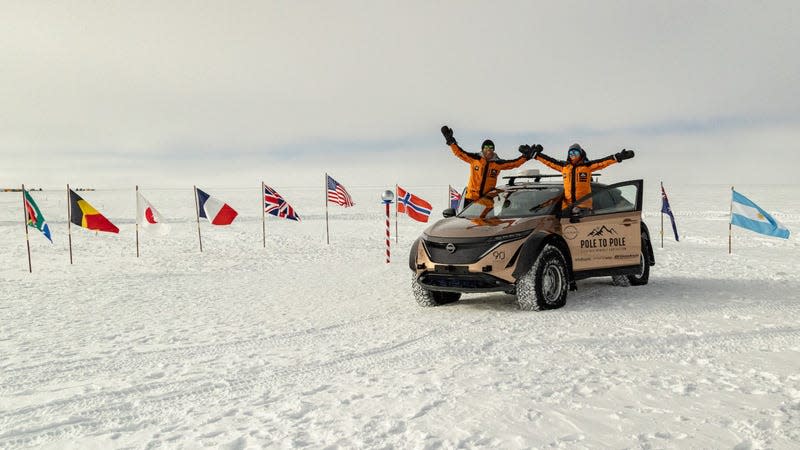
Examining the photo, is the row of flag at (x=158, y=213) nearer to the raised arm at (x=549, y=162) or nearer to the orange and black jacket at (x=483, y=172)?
the orange and black jacket at (x=483, y=172)

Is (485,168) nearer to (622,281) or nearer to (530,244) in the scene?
(530,244)

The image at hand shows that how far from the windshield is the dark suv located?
0.05 feet

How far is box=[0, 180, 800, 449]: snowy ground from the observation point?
3.71 metres

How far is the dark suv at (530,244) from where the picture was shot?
24.1 ft

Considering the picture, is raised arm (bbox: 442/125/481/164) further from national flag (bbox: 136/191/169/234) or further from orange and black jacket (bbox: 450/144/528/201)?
national flag (bbox: 136/191/169/234)

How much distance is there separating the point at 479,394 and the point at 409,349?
5.24 feet

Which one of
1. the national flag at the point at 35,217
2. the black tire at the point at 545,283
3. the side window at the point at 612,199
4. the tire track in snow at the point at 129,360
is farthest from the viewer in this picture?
the national flag at the point at 35,217

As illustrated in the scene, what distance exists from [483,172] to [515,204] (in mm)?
1278

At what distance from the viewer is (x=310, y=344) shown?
20.5 feet

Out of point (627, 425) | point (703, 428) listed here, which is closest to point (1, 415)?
point (627, 425)

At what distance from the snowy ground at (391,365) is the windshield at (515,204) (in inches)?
54.3

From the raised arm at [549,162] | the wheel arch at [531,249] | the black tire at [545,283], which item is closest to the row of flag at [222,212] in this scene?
the raised arm at [549,162]

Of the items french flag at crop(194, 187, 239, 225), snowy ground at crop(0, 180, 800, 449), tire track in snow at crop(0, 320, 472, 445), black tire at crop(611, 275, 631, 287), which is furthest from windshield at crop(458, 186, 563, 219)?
french flag at crop(194, 187, 239, 225)

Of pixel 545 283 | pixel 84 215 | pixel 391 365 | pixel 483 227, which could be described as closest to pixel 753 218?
pixel 545 283
